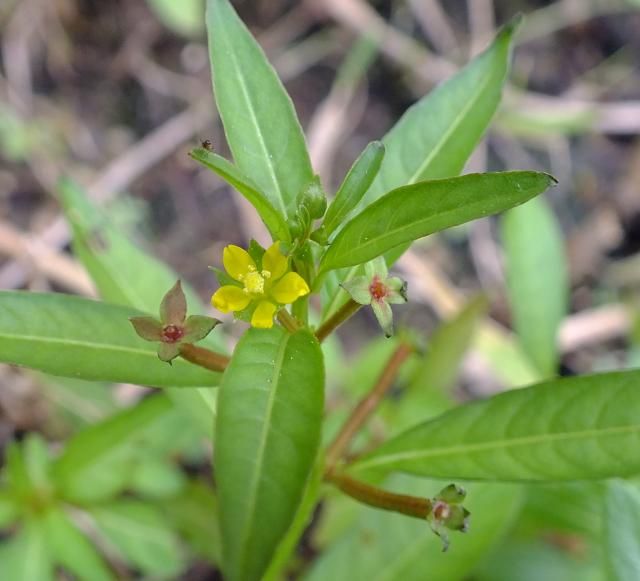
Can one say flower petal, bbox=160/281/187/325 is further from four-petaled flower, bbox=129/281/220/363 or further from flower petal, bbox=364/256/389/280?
flower petal, bbox=364/256/389/280

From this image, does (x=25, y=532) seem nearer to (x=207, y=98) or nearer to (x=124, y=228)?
(x=124, y=228)

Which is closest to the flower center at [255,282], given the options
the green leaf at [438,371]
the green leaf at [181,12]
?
the green leaf at [438,371]

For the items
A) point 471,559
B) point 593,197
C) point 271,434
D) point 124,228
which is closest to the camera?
point 271,434

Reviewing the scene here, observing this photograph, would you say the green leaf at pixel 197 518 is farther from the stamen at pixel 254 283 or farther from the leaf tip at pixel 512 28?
the leaf tip at pixel 512 28

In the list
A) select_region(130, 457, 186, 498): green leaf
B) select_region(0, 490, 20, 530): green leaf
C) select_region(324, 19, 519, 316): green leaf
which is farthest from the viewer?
select_region(130, 457, 186, 498): green leaf

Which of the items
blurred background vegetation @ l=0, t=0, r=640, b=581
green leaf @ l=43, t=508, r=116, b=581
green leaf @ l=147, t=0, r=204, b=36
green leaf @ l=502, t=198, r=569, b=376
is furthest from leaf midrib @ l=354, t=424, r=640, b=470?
green leaf @ l=147, t=0, r=204, b=36

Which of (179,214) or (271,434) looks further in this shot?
(179,214)

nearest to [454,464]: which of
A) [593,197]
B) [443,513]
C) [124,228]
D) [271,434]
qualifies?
[443,513]
